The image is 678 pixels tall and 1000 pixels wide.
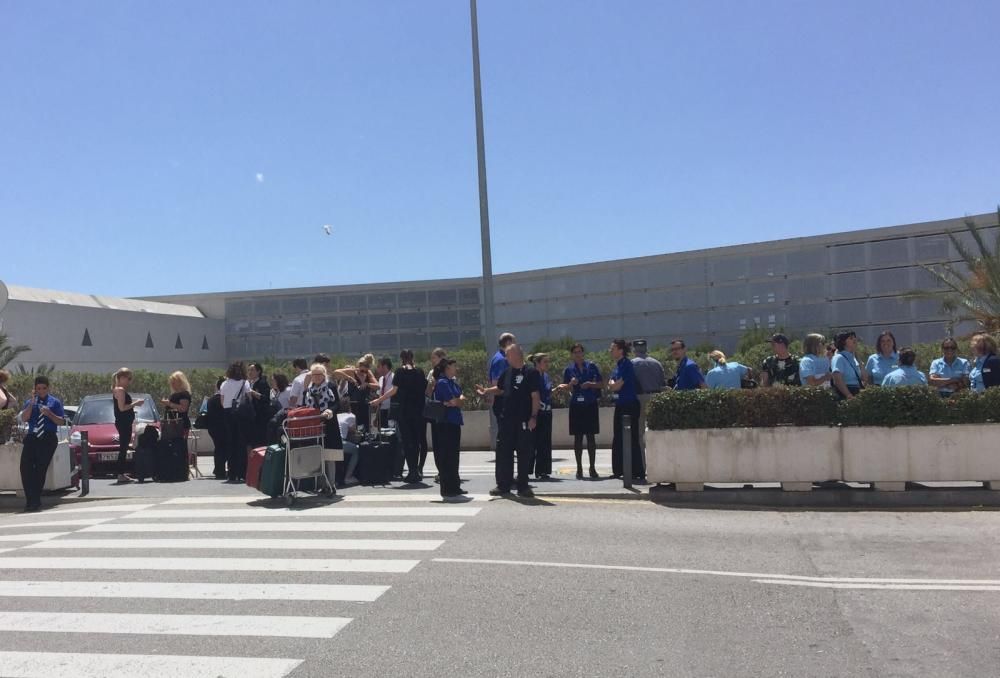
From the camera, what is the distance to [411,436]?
42.5 feet

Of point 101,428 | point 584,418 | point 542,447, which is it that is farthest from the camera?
point 101,428

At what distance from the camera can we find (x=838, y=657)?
5199 mm

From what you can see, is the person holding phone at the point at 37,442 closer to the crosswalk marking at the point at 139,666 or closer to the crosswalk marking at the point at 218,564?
the crosswalk marking at the point at 218,564

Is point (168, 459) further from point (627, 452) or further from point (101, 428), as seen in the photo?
point (627, 452)

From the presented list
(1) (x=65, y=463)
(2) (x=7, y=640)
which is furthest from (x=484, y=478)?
(2) (x=7, y=640)

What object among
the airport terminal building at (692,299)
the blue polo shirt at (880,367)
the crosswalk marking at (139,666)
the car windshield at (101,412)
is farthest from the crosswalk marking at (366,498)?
the airport terminal building at (692,299)

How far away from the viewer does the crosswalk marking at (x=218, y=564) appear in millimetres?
7637

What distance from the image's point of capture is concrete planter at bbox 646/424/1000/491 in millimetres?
10383

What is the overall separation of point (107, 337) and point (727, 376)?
39.3m

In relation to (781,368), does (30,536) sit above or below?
below

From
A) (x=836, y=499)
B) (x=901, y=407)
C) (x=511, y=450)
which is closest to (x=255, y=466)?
(x=511, y=450)

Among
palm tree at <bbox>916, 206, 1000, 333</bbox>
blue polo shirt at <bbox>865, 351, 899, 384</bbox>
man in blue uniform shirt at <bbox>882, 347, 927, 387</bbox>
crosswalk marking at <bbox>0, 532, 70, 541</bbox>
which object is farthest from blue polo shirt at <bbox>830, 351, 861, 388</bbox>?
palm tree at <bbox>916, 206, 1000, 333</bbox>

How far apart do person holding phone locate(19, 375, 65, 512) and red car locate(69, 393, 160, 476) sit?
4.03 ft

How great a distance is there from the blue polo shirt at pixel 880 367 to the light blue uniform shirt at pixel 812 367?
1.48m
